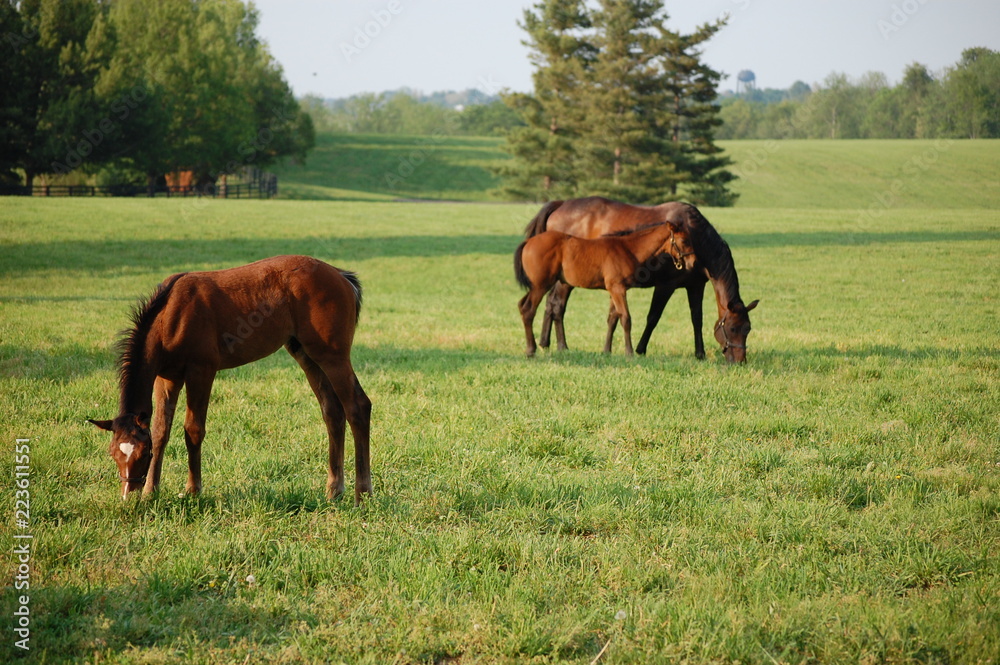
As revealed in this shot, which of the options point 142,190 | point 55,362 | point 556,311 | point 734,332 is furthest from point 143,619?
point 142,190

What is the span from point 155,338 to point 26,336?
7278 mm

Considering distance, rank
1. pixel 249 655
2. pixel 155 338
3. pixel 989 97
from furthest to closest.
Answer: pixel 989 97 → pixel 155 338 → pixel 249 655

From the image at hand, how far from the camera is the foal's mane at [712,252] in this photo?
10758mm

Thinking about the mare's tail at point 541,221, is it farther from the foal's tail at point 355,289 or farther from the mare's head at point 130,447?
the mare's head at point 130,447

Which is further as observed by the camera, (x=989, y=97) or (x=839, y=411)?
(x=989, y=97)

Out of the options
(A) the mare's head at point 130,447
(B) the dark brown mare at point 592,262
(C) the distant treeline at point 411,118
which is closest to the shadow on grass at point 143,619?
(A) the mare's head at point 130,447

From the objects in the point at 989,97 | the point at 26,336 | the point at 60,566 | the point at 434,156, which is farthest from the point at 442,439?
the point at 434,156

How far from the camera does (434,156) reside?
86.9 m

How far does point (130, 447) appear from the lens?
4.48 metres

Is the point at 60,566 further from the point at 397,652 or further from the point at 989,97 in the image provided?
the point at 989,97

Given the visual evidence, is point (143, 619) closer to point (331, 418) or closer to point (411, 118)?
point (331, 418)

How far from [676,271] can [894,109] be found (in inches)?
3114

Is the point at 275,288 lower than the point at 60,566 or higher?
higher

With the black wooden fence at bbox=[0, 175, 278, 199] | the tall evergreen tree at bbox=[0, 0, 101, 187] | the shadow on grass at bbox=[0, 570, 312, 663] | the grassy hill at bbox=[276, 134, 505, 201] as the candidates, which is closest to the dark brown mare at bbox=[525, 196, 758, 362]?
the shadow on grass at bbox=[0, 570, 312, 663]
